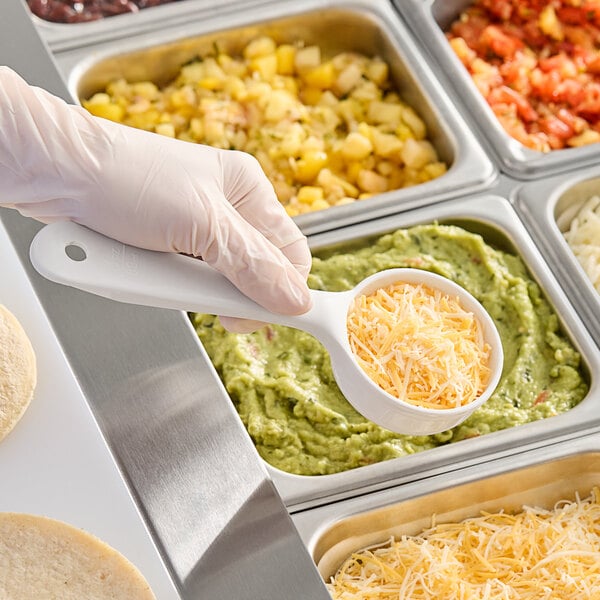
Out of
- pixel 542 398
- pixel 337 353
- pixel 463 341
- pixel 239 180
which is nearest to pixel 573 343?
pixel 542 398

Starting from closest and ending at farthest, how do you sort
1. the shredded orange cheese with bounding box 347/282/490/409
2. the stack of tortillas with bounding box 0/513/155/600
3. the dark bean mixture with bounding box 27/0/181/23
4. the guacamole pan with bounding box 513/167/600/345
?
the stack of tortillas with bounding box 0/513/155/600
the shredded orange cheese with bounding box 347/282/490/409
the guacamole pan with bounding box 513/167/600/345
the dark bean mixture with bounding box 27/0/181/23

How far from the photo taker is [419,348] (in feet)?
6.62

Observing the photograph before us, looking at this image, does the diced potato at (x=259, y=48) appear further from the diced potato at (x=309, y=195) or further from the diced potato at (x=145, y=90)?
the diced potato at (x=309, y=195)

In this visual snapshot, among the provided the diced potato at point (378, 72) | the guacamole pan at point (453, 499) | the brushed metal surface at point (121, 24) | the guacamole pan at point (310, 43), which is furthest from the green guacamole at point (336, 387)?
the brushed metal surface at point (121, 24)

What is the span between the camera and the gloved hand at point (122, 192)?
1.89m

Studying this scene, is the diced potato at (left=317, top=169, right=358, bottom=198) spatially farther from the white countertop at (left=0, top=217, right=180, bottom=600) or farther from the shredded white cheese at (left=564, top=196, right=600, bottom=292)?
the white countertop at (left=0, top=217, right=180, bottom=600)

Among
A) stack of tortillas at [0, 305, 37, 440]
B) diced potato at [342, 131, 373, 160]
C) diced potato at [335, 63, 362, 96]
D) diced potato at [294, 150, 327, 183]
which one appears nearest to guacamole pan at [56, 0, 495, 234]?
diced potato at [335, 63, 362, 96]

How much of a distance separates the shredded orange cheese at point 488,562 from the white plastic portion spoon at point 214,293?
31 centimetres

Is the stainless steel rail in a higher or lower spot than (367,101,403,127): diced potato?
higher

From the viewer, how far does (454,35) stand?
11.2 ft

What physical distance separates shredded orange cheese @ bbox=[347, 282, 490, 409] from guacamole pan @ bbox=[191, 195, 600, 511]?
26cm

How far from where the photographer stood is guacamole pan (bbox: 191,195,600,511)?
221 centimetres

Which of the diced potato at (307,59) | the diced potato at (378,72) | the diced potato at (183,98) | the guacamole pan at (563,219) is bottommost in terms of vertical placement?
the guacamole pan at (563,219)

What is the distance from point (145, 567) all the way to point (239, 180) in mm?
820
